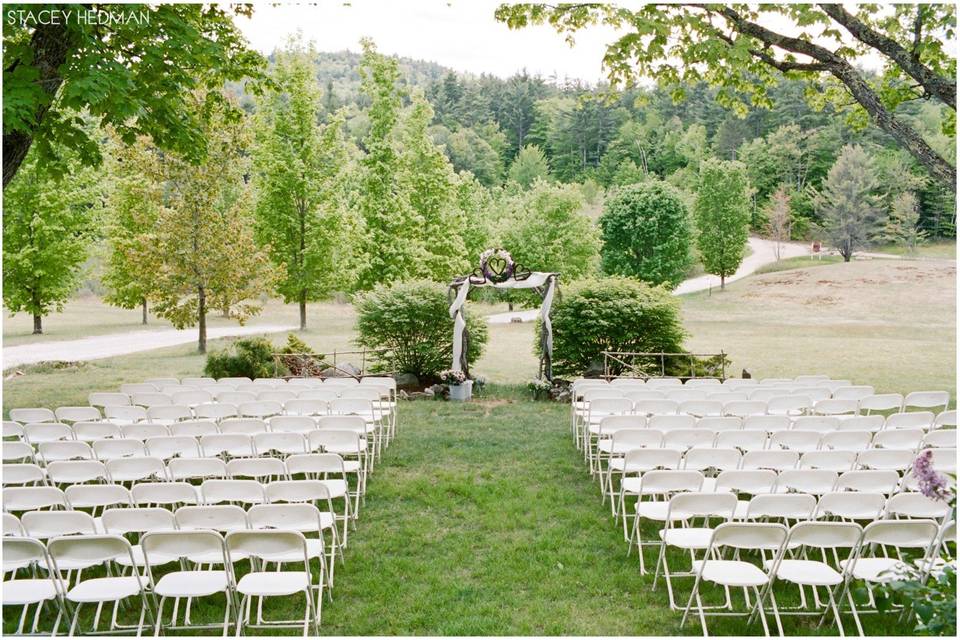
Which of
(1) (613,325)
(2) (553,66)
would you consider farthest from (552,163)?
(1) (613,325)

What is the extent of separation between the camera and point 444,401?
46.6 ft

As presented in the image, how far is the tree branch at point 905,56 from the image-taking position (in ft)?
28.4

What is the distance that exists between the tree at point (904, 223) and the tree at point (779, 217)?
6728mm

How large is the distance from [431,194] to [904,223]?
40773 millimetres

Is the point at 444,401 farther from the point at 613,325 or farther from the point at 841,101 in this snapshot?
the point at 841,101

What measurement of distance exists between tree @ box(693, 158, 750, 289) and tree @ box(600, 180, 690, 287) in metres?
1.38

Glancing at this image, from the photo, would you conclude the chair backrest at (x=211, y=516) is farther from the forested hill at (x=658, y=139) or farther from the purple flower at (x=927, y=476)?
the forested hill at (x=658, y=139)

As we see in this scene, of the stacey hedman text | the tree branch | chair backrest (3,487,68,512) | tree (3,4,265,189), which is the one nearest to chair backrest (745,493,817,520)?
chair backrest (3,487,68,512)

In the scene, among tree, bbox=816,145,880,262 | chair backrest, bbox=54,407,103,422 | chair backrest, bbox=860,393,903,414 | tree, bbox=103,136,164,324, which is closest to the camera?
chair backrest, bbox=54,407,103,422

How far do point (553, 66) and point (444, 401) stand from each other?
100572 mm

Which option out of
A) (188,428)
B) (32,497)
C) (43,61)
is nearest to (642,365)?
(188,428)

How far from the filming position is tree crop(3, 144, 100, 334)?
2353cm

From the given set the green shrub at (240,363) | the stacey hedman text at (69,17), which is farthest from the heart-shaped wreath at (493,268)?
the stacey hedman text at (69,17)

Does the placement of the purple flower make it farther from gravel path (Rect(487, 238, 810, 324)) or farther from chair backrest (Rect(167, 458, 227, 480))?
gravel path (Rect(487, 238, 810, 324))
